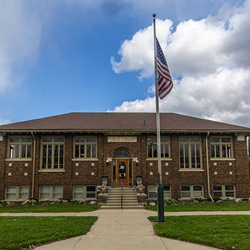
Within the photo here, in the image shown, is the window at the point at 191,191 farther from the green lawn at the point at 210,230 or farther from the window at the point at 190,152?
the green lawn at the point at 210,230

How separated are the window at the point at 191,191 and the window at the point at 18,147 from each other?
12086 mm

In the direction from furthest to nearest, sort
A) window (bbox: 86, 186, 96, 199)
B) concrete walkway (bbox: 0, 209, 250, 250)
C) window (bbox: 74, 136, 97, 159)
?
window (bbox: 74, 136, 97, 159) < window (bbox: 86, 186, 96, 199) < concrete walkway (bbox: 0, 209, 250, 250)

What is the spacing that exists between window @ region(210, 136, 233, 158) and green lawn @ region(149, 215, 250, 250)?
9.52 meters

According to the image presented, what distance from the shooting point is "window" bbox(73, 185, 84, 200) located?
65.3ft

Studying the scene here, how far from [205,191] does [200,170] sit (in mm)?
1597

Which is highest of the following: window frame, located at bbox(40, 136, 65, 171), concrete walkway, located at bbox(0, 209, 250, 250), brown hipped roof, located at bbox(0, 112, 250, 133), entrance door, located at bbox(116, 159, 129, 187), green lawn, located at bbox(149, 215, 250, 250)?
brown hipped roof, located at bbox(0, 112, 250, 133)

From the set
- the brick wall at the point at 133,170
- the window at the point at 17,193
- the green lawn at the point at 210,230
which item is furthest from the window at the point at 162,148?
the window at the point at 17,193

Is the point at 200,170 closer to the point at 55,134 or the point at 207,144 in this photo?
the point at 207,144

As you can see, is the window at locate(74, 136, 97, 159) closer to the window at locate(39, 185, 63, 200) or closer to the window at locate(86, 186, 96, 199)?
the window at locate(86, 186, 96, 199)

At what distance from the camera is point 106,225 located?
10484mm

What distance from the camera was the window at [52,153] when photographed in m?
20.2

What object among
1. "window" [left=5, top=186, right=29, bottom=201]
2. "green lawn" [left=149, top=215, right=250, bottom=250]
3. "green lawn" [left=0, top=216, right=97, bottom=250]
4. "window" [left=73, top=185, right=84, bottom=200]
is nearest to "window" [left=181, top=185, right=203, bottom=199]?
"window" [left=73, top=185, right=84, bottom=200]

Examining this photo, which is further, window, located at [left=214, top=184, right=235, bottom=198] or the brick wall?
window, located at [left=214, top=184, right=235, bottom=198]

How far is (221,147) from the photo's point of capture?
2077 cm
